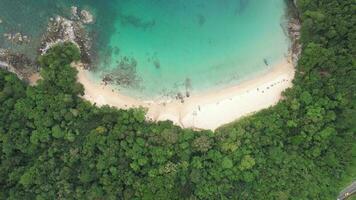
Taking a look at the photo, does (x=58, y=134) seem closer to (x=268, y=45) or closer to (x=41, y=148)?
(x=41, y=148)

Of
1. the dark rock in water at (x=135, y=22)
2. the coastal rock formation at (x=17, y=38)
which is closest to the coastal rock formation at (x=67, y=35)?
the coastal rock formation at (x=17, y=38)

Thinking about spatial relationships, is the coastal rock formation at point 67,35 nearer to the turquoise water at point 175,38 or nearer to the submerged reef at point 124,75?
the turquoise water at point 175,38

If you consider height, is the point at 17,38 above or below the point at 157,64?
above

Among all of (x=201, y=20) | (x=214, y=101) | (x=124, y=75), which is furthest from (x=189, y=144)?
(x=201, y=20)

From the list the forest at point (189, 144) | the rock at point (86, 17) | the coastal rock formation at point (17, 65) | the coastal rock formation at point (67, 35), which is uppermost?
the rock at point (86, 17)

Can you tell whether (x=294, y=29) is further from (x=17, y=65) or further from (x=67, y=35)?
(x=17, y=65)

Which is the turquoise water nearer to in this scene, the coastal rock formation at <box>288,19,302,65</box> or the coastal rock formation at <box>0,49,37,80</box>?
the coastal rock formation at <box>288,19,302,65</box>
